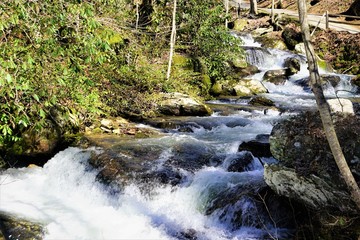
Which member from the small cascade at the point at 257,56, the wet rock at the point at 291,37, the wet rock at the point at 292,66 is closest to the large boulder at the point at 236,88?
the wet rock at the point at 292,66

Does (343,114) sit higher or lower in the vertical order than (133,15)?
lower

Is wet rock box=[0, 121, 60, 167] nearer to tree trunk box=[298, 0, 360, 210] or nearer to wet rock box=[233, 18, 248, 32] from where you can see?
tree trunk box=[298, 0, 360, 210]

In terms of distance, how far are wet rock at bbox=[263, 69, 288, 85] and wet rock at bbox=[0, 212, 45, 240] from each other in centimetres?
1795

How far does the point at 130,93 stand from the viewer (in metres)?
13.6

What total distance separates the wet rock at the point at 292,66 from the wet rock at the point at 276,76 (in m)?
0.32

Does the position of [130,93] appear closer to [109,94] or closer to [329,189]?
[109,94]

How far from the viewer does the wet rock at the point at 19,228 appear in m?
5.88

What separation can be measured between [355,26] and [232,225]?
29.3 metres

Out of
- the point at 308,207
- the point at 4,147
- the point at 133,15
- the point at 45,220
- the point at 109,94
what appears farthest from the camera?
the point at 133,15

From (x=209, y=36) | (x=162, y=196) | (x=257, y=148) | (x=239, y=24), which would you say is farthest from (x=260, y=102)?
(x=239, y=24)

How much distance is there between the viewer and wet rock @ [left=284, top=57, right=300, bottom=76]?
2234 centimetres

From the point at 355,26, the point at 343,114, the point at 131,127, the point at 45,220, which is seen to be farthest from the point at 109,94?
the point at 355,26

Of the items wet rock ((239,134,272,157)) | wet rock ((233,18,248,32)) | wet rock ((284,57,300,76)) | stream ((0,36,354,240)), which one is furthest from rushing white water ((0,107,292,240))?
wet rock ((233,18,248,32))

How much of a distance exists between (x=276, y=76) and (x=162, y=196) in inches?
653
